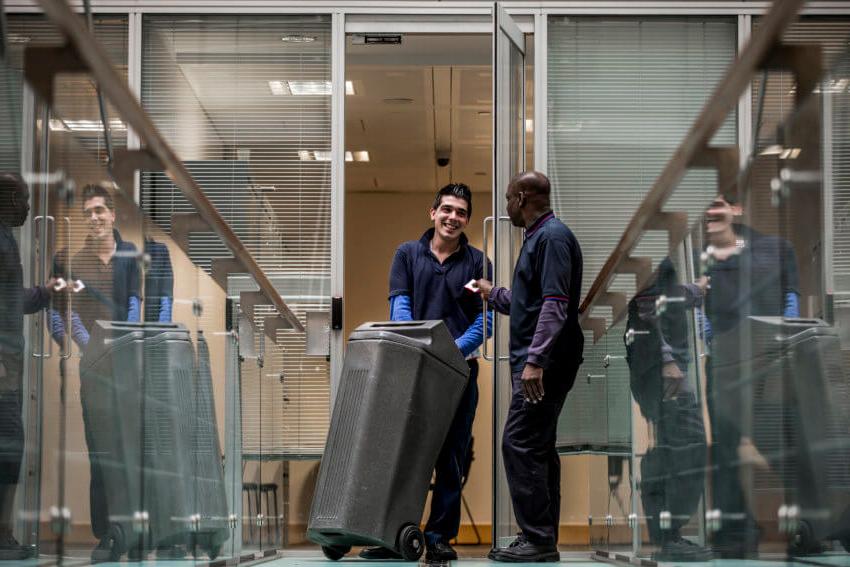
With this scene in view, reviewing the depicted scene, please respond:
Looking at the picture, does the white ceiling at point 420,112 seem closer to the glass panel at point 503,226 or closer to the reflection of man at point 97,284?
the glass panel at point 503,226

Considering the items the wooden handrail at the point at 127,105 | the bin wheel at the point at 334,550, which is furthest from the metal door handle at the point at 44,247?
the bin wheel at the point at 334,550

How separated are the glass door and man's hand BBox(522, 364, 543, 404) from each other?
73cm

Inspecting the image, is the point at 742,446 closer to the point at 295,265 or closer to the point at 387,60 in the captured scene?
the point at 295,265

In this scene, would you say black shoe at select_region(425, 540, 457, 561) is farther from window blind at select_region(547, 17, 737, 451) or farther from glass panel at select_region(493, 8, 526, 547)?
window blind at select_region(547, 17, 737, 451)

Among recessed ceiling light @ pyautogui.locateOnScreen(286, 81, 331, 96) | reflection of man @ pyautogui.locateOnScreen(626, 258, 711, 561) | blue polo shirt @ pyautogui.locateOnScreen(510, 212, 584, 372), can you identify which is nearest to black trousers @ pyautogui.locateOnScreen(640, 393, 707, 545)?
reflection of man @ pyautogui.locateOnScreen(626, 258, 711, 561)

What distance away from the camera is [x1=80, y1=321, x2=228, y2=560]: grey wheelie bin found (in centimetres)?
282

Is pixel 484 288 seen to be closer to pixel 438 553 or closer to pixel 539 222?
pixel 539 222

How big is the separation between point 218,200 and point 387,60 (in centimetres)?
120

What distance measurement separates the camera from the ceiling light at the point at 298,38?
6.85 metres

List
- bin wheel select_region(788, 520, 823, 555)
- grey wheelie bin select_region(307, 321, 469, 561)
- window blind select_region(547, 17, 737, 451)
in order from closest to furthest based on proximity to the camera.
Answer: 1. bin wheel select_region(788, 520, 823, 555)
2. grey wheelie bin select_region(307, 321, 469, 561)
3. window blind select_region(547, 17, 737, 451)

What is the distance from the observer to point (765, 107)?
2.62 metres

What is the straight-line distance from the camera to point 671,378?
139 inches

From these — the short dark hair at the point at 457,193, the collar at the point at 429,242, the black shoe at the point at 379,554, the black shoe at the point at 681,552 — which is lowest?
the black shoe at the point at 379,554

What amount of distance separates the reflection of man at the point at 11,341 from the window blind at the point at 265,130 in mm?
4061
